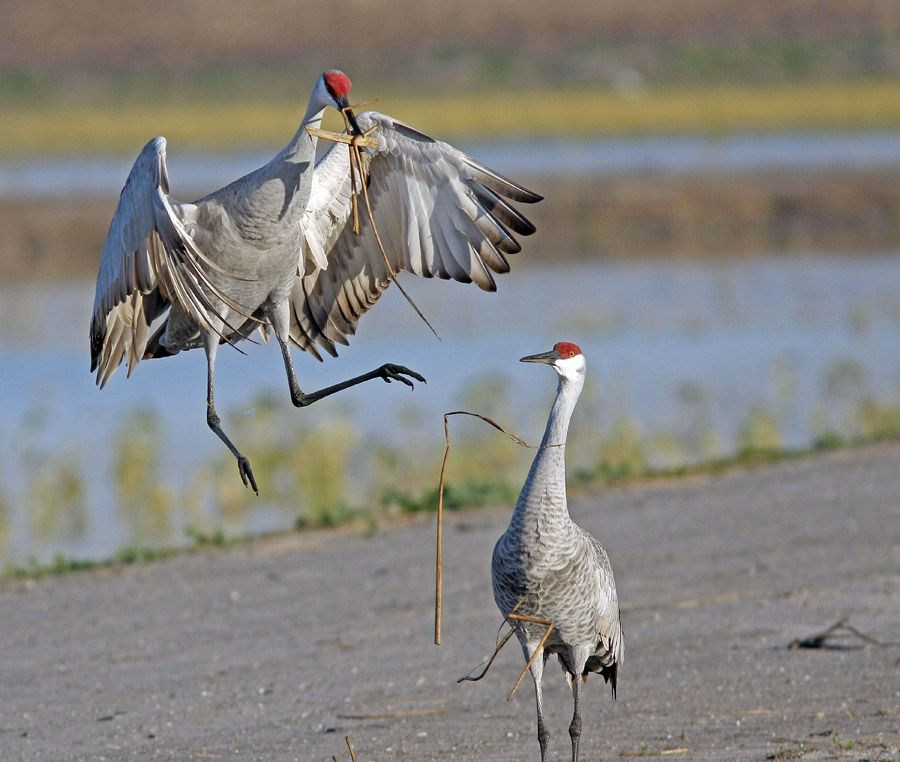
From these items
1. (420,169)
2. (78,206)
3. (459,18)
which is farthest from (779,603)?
(459,18)

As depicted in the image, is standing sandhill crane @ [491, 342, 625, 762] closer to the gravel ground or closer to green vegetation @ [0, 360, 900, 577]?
the gravel ground

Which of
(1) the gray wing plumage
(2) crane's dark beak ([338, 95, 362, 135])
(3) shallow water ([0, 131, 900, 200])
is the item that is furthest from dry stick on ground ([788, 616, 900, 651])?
(3) shallow water ([0, 131, 900, 200])

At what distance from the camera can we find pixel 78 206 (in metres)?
21.4

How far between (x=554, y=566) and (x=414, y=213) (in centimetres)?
183

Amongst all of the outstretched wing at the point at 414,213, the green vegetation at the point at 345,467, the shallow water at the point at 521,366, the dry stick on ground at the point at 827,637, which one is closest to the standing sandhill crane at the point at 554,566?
the outstretched wing at the point at 414,213

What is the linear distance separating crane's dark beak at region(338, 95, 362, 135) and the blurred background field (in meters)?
2.63

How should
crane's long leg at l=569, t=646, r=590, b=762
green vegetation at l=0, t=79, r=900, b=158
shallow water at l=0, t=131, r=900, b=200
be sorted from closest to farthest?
1. crane's long leg at l=569, t=646, r=590, b=762
2. shallow water at l=0, t=131, r=900, b=200
3. green vegetation at l=0, t=79, r=900, b=158

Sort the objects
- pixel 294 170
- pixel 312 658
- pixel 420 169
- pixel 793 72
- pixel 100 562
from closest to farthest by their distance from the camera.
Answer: pixel 294 170, pixel 420 169, pixel 312 658, pixel 100 562, pixel 793 72

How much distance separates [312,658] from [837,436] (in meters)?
5.15

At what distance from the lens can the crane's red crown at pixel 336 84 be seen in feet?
18.3

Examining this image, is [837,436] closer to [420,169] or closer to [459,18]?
[420,169]

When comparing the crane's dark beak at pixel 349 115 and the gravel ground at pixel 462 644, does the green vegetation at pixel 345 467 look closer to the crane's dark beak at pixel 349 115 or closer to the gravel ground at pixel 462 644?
the gravel ground at pixel 462 644

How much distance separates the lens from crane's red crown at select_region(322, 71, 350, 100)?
18.3ft

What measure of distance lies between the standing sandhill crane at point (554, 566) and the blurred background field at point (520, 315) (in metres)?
3.00
